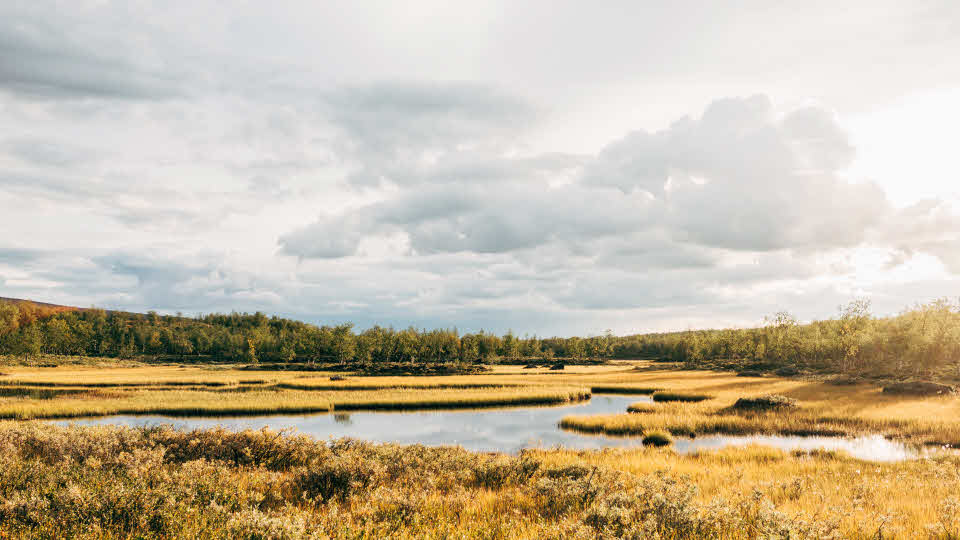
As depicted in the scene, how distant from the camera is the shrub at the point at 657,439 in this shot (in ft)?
97.9

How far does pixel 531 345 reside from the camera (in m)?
193

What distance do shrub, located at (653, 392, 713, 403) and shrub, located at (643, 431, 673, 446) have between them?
22.9 metres

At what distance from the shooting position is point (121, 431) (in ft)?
66.0

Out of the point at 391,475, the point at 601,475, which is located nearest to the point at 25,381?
the point at 391,475

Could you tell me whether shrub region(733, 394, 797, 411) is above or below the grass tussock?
above

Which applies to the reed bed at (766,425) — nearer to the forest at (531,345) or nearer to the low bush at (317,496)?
the low bush at (317,496)

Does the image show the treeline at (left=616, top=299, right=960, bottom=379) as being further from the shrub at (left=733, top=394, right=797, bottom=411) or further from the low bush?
the low bush

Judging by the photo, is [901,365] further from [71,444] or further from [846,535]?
[71,444]

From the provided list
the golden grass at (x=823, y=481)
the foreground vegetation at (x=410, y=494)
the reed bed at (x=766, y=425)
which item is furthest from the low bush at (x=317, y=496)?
the reed bed at (x=766, y=425)

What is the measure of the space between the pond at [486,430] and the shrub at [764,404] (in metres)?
8.99

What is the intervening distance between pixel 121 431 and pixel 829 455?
30.4 meters

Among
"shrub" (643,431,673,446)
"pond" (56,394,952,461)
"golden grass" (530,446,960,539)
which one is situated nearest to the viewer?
"golden grass" (530,446,960,539)

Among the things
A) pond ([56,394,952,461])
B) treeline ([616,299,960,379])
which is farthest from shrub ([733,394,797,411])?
treeline ([616,299,960,379])

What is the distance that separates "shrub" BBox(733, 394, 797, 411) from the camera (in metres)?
40.5
